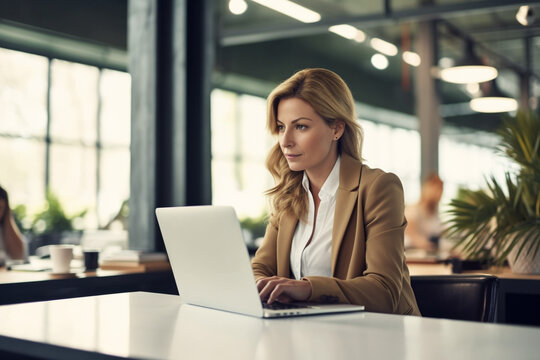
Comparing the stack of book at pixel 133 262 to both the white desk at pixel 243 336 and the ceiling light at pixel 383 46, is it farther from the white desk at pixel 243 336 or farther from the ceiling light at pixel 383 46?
the ceiling light at pixel 383 46

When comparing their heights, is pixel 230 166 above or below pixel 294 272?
above

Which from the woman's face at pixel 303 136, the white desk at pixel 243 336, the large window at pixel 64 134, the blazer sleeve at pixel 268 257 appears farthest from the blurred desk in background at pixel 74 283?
the large window at pixel 64 134

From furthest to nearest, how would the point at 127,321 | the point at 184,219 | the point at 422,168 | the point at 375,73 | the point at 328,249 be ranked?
the point at 375,73
the point at 422,168
the point at 328,249
the point at 184,219
the point at 127,321

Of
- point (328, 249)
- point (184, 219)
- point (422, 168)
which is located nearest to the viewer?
point (184, 219)

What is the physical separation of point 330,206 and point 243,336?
0.84 meters

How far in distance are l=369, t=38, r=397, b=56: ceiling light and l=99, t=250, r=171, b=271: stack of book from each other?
10.1m

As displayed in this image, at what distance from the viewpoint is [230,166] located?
43.6ft

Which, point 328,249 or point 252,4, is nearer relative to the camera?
point 328,249

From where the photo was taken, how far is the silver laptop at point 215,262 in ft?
5.25

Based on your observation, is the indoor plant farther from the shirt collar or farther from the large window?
the shirt collar

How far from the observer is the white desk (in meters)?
1.23

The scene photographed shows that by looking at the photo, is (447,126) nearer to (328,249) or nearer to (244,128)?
(244,128)

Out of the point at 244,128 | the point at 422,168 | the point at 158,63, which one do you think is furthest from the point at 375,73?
the point at 158,63

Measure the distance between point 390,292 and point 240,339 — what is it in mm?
656
